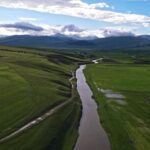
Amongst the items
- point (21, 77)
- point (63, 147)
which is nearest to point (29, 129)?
point (63, 147)

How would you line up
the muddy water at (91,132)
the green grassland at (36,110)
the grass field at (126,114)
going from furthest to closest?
the grass field at (126,114) < the muddy water at (91,132) < the green grassland at (36,110)

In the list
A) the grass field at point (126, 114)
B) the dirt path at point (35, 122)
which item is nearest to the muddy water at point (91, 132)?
the grass field at point (126, 114)

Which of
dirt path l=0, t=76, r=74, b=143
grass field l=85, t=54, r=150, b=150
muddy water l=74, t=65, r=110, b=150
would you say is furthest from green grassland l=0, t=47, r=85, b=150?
grass field l=85, t=54, r=150, b=150

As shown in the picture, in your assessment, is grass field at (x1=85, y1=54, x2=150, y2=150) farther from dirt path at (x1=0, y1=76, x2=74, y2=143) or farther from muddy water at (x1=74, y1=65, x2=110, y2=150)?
dirt path at (x1=0, y1=76, x2=74, y2=143)

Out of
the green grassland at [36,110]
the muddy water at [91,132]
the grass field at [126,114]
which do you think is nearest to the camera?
the green grassland at [36,110]

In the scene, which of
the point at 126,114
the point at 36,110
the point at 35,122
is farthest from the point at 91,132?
the point at 126,114

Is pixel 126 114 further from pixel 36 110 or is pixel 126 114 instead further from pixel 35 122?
pixel 35 122

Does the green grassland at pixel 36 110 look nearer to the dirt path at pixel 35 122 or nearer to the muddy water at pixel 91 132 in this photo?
the dirt path at pixel 35 122

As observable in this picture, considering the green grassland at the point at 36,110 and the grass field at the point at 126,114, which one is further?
the grass field at the point at 126,114

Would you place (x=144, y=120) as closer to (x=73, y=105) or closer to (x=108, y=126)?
(x=108, y=126)

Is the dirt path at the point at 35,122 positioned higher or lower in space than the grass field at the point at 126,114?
higher

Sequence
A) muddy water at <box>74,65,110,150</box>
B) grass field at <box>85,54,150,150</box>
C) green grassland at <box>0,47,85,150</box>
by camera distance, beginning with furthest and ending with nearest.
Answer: grass field at <box>85,54,150,150</box> → muddy water at <box>74,65,110,150</box> → green grassland at <box>0,47,85,150</box>
